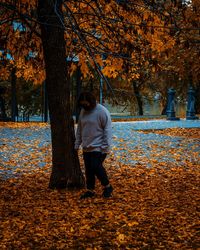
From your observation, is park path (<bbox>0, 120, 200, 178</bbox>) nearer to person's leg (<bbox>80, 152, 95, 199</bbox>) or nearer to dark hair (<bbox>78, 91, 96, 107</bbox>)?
person's leg (<bbox>80, 152, 95, 199</bbox>)

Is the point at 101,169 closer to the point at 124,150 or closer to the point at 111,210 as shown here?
the point at 111,210

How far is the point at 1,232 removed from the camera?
6125 millimetres

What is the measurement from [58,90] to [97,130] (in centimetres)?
126

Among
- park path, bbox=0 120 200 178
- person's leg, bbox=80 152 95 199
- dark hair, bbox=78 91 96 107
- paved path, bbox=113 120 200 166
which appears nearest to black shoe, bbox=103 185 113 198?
person's leg, bbox=80 152 95 199

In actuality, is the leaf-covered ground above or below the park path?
below

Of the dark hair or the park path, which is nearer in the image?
the dark hair

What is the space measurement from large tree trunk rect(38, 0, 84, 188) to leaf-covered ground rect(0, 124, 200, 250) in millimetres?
575

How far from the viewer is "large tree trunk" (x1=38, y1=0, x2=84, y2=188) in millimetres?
8375

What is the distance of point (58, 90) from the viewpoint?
8430 mm

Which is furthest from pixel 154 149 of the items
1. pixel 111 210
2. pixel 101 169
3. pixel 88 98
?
pixel 111 210

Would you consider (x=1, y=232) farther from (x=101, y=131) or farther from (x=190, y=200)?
(x=190, y=200)

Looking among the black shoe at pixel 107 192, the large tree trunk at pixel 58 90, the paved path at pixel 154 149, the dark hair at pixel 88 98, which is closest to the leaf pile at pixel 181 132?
the paved path at pixel 154 149

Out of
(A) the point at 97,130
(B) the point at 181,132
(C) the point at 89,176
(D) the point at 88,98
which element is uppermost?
(D) the point at 88,98

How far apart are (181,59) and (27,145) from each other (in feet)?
29.3
